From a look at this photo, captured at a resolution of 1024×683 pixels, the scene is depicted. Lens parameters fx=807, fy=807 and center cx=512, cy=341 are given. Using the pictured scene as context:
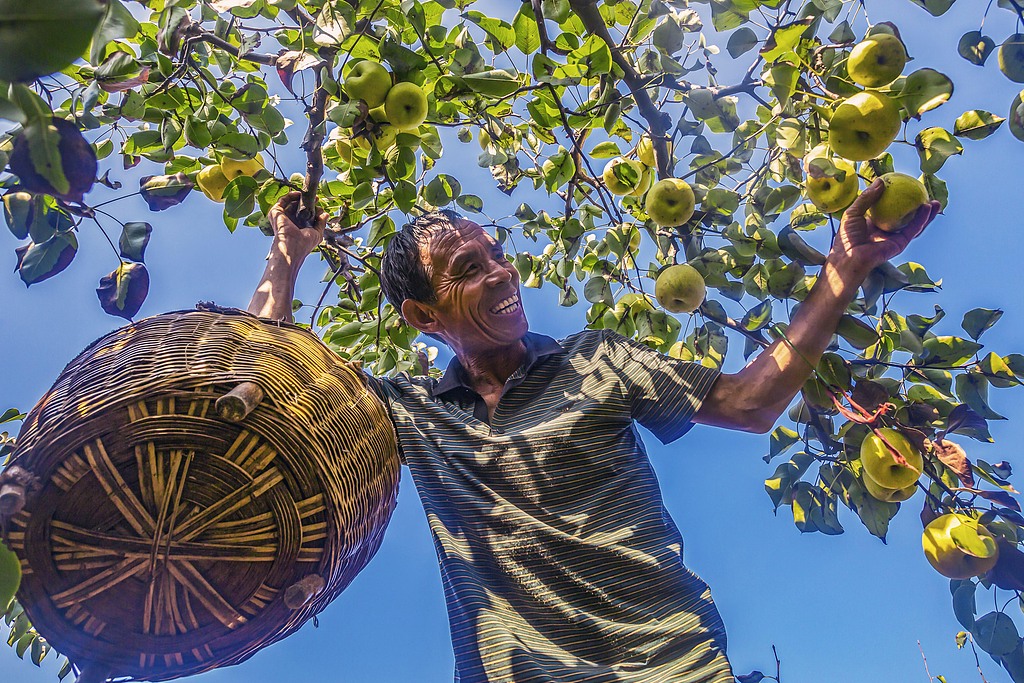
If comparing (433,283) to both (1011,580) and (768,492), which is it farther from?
(1011,580)

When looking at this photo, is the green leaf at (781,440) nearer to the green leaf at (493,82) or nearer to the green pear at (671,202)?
the green pear at (671,202)

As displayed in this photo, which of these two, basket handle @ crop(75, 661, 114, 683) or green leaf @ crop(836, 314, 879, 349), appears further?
green leaf @ crop(836, 314, 879, 349)

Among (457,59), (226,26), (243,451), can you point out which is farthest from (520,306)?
(226,26)

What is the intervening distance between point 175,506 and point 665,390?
723 millimetres

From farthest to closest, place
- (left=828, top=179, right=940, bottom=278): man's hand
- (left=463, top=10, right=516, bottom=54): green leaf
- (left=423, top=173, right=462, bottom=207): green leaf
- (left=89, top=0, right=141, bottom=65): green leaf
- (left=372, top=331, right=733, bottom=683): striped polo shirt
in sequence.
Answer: (left=423, top=173, right=462, bottom=207): green leaf → (left=463, top=10, right=516, bottom=54): green leaf → (left=828, top=179, right=940, bottom=278): man's hand → (left=372, top=331, right=733, bottom=683): striped polo shirt → (left=89, top=0, right=141, bottom=65): green leaf

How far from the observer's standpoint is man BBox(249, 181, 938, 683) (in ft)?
3.50

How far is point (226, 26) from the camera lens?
63.3 inches

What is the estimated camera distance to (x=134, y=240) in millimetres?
1378

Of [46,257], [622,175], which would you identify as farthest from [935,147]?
[46,257]

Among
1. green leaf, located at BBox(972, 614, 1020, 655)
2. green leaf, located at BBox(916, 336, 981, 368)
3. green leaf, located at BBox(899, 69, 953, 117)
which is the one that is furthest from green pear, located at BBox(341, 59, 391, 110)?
green leaf, located at BBox(972, 614, 1020, 655)

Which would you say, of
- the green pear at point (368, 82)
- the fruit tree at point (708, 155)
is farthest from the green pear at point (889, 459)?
the green pear at point (368, 82)

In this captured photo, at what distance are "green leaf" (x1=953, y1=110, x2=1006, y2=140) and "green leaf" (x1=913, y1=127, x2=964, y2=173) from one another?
0.03 m

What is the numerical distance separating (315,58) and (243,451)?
0.71 metres

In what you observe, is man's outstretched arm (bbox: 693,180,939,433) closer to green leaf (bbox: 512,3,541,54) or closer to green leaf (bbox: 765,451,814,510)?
green leaf (bbox: 765,451,814,510)
